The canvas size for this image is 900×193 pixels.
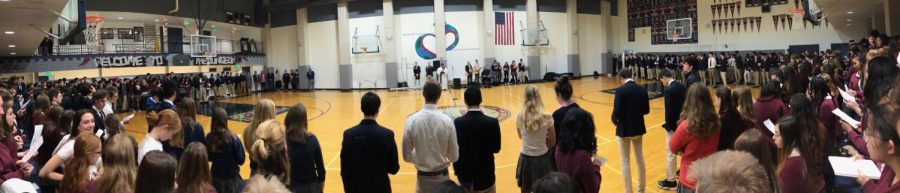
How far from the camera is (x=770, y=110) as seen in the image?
505 centimetres

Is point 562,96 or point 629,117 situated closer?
point 562,96

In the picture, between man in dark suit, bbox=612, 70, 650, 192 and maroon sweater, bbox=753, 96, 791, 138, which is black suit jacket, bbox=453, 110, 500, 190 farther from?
maroon sweater, bbox=753, 96, 791, 138

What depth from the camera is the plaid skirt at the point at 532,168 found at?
447 cm

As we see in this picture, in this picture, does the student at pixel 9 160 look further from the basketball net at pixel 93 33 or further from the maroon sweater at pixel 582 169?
the basketball net at pixel 93 33

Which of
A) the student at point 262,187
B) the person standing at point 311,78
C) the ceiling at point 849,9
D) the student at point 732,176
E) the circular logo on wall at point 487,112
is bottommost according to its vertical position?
the circular logo on wall at point 487,112

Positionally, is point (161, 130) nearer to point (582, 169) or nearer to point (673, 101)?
point (582, 169)

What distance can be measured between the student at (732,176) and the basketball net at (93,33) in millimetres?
25882

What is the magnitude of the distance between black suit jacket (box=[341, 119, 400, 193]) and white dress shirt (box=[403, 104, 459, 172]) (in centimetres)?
20

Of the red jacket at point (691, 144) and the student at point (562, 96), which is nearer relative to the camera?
the red jacket at point (691, 144)

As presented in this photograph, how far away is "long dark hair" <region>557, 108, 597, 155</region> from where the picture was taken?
3.55 meters

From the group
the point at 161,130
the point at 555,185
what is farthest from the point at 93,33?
the point at 555,185

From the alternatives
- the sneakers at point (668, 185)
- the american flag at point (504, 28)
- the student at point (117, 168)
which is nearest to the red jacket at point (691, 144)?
the sneakers at point (668, 185)

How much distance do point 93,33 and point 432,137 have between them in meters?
25.1

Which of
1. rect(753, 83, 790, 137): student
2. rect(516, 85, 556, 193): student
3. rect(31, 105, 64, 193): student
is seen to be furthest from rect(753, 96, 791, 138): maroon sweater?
rect(31, 105, 64, 193): student
